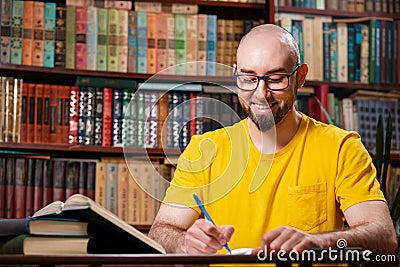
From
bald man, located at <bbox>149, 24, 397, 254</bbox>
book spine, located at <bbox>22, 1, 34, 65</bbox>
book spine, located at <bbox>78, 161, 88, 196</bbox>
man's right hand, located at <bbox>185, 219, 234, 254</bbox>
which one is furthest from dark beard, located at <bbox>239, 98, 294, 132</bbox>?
book spine, located at <bbox>22, 1, 34, 65</bbox>

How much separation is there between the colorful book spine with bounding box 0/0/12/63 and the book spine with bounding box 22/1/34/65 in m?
0.06

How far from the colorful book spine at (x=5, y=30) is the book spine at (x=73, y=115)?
0.93 feet

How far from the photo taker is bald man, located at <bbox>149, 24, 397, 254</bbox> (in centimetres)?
160

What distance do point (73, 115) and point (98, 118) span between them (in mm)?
99

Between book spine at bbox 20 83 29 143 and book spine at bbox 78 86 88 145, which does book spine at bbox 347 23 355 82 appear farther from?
book spine at bbox 20 83 29 143

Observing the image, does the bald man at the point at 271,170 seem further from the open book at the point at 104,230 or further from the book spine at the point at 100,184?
the book spine at the point at 100,184

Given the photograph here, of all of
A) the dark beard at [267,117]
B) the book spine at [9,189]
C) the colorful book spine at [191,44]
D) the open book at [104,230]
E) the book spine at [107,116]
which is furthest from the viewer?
the colorful book spine at [191,44]

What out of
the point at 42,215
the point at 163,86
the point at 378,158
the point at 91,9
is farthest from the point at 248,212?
the point at 91,9

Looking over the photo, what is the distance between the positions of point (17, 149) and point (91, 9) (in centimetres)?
64

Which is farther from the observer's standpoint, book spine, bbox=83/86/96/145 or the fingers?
book spine, bbox=83/86/96/145

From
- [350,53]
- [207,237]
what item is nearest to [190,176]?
[207,237]

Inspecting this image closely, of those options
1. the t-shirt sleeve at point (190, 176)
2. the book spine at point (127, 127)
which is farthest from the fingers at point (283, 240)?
the book spine at point (127, 127)

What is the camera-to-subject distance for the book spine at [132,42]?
2.82 meters

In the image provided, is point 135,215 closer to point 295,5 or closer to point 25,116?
point 25,116
